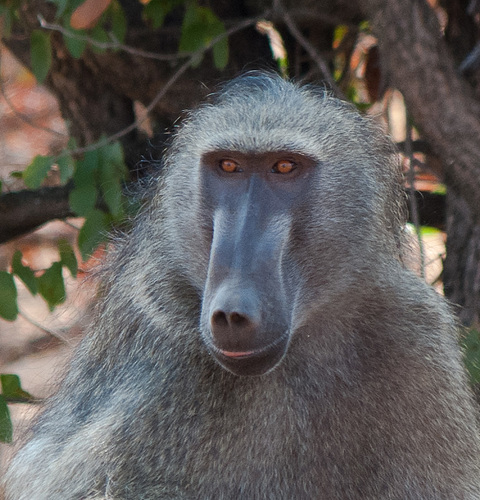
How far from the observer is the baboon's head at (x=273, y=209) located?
2361 mm

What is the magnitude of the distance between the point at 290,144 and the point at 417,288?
2.23 feet

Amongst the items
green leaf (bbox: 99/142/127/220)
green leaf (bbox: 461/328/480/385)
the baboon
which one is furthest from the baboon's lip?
green leaf (bbox: 99/142/127/220)

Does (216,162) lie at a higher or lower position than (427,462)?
higher

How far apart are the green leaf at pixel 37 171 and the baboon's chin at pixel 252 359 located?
1.45 meters

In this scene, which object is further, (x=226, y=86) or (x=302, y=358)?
(x=226, y=86)

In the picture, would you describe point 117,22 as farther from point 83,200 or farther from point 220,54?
point 83,200

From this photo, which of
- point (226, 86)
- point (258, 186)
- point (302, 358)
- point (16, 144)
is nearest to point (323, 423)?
point (302, 358)

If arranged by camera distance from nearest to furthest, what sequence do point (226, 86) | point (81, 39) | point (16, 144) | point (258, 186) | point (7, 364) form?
point (258, 186) < point (226, 86) < point (81, 39) < point (7, 364) < point (16, 144)

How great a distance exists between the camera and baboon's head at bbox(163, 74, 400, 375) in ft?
7.75

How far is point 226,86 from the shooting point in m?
3.10

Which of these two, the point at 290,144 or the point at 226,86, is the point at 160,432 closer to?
the point at 290,144

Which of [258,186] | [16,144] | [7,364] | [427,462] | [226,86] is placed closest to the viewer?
[258,186]

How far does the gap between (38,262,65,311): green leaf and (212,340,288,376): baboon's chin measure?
1437 mm

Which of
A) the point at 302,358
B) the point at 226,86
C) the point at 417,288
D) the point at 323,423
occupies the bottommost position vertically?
the point at 323,423
